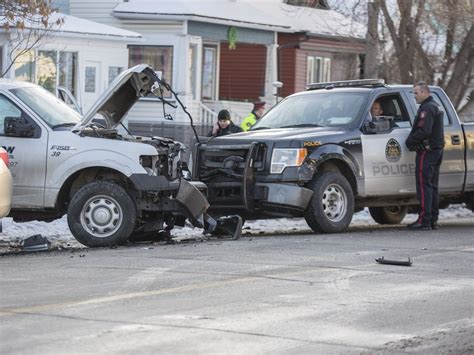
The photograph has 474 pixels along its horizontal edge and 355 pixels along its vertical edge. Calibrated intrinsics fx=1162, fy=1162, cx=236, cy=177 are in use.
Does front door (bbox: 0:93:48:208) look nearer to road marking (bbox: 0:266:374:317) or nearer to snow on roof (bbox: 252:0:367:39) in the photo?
road marking (bbox: 0:266:374:317)

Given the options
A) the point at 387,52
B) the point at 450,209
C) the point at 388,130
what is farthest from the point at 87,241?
the point at 387,52

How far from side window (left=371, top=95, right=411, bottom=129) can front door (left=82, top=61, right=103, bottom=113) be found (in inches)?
635

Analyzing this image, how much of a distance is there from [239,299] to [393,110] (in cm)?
773

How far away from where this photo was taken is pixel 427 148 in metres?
15.4

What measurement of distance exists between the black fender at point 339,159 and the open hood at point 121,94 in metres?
2.31

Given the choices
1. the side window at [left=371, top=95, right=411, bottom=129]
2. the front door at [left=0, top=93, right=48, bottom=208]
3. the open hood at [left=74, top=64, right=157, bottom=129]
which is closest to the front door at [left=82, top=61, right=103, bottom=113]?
the side window at [left=371, top=95, right=411, bottom=129]

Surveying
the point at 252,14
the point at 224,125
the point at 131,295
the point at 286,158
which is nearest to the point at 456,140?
the point at 286,158

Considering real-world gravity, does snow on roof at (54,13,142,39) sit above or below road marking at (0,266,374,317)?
above

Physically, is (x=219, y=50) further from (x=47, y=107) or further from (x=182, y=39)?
(x=47, y=107)

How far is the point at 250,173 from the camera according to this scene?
562 inches

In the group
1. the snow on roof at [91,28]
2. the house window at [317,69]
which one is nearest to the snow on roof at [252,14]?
the snow on roof at [91,28]

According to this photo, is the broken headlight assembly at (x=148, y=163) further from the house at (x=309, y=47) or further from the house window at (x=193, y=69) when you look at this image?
the house at (x=309, y=47)

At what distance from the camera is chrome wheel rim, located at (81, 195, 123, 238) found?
12.8 m

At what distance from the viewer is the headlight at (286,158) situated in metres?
14.3
